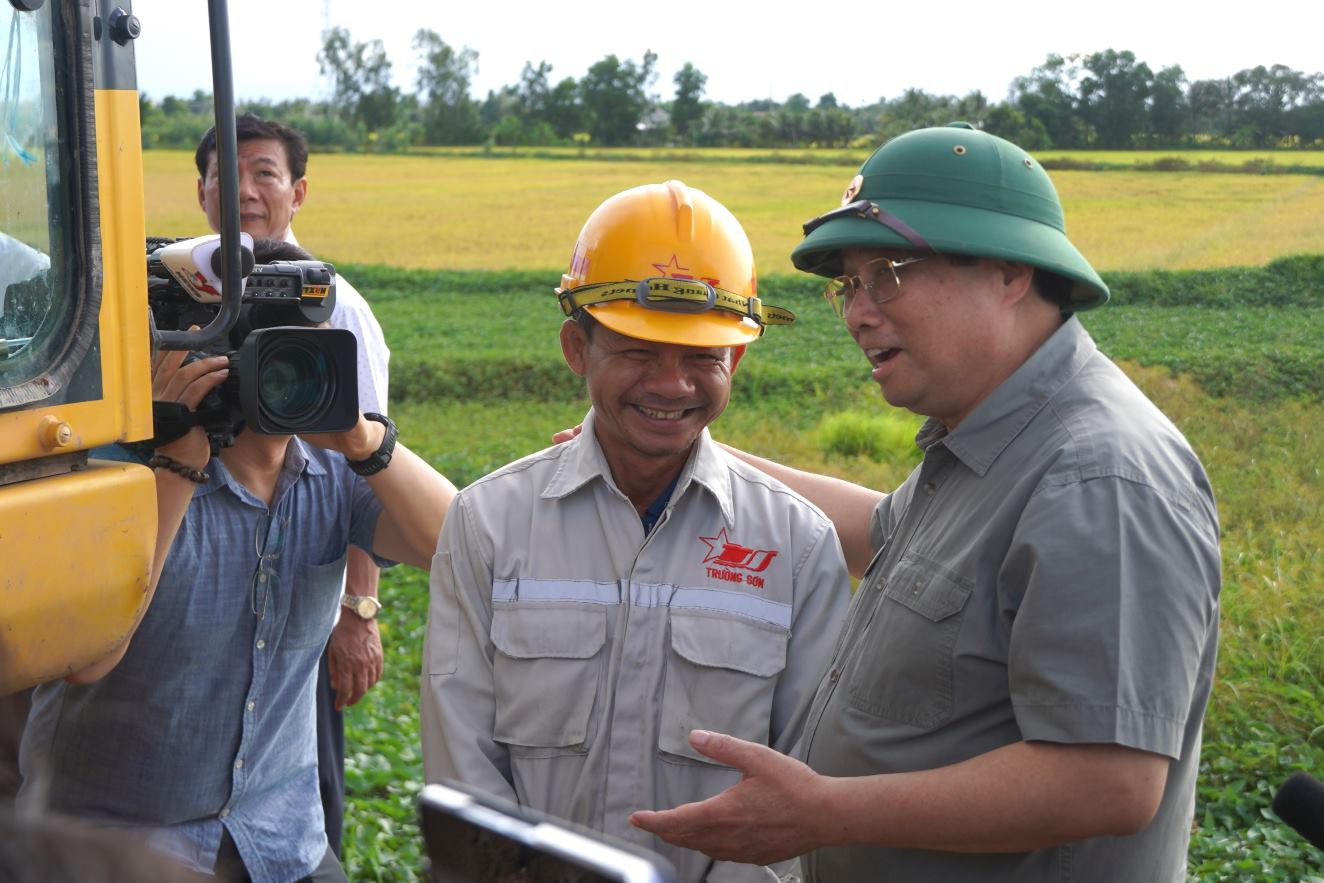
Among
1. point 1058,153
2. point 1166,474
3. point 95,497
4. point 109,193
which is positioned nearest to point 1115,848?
point 1166,474

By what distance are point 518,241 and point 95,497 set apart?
11477 mm

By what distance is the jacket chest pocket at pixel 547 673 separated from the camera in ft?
7.72

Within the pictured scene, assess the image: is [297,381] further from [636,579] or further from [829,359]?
[829,359]

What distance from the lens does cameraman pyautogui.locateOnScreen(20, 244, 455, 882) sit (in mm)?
2639

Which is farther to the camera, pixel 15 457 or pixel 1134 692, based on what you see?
pixel 15 457

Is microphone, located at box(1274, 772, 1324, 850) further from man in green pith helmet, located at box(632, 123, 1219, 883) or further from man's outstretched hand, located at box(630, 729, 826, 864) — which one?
man's outstretched hand, located at box(630, 729, 826, 864)

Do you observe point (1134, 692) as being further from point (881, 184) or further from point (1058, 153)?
point (1058, 153)

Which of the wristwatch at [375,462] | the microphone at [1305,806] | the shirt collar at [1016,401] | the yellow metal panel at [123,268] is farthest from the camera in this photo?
the wristwatch at [375,462]

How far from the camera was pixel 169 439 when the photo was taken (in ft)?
8.03

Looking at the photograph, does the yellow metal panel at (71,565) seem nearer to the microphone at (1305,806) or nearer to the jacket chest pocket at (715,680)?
the jacket chest pocket at (715,680)

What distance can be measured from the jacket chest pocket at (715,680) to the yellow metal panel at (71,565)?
0.89 m

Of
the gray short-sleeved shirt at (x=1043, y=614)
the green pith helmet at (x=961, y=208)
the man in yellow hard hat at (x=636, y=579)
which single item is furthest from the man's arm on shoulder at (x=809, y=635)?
the green pith helmet at (x=961, y=208)

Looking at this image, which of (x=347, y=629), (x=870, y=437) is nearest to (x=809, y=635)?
(x=347, y=629)

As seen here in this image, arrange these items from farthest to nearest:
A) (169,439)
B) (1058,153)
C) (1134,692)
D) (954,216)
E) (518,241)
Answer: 1. (518,241)
2. (1058,153)
3. (169,439)
4. (954,216)
5. (1134,692)
